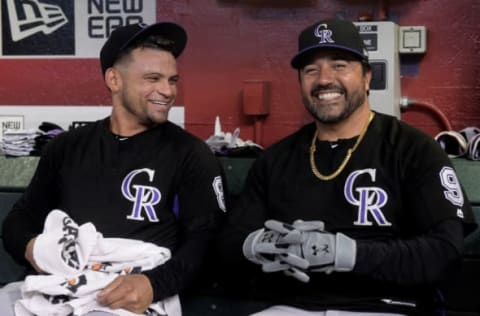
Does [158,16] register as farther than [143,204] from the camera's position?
Yes

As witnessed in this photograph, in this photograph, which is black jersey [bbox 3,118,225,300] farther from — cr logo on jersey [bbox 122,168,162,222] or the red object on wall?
the red object on wall

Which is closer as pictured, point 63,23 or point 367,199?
point 367,199

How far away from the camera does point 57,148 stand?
8.54 ft

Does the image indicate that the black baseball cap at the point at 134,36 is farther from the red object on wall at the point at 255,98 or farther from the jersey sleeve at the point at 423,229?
the jersey sleeve at the point at 423,229

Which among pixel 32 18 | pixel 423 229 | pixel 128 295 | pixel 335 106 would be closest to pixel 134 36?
pixel 335 106

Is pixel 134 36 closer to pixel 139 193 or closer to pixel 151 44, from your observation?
pixel 151 44

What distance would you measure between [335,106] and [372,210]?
31 centimetres

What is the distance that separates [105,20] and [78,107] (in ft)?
1.27

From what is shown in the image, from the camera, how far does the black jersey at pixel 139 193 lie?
2.38m

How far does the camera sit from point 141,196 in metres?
2.40

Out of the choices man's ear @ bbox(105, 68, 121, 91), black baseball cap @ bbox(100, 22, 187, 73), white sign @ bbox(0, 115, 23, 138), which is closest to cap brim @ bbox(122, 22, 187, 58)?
black baseball cap @ bbox(100, 22, 187, 73)

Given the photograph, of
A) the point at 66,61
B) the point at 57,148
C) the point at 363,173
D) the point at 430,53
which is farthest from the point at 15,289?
the point at 430,53

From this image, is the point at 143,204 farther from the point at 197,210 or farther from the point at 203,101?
the point at 203,101

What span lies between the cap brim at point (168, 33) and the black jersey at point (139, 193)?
262mm
